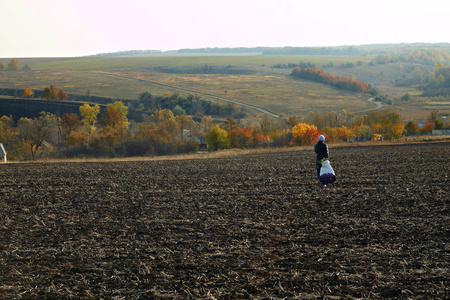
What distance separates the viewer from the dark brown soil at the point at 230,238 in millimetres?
10445

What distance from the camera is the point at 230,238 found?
14102 millimetres

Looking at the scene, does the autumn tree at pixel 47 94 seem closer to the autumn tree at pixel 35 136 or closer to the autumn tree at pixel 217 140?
the autumn tree at pixel 35 136

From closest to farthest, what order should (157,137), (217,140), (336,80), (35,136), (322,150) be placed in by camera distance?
(322,150) < (157,137) < (35,136) < (217,140) < (336,80)

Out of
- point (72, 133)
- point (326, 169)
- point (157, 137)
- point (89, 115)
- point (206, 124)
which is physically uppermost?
point (326, 169)

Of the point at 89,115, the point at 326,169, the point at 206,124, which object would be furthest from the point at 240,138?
the point at 326,169

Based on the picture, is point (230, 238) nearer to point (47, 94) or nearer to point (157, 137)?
point (157, 137)

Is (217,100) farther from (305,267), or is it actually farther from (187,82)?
(305,267)

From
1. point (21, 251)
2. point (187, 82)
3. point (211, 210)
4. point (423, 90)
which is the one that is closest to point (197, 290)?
point (21, 251)

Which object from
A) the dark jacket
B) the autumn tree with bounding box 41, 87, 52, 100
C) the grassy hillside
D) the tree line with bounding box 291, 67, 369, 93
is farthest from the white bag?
the tree line with bounding box 291, 67, 369, 93

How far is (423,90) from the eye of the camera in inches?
7559

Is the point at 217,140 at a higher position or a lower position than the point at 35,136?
lower

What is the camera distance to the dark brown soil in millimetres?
10445

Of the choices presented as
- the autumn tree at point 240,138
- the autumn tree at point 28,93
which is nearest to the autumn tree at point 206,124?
the autumn tree at point 240,138

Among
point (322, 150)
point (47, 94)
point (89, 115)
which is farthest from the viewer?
point (47, 94)
